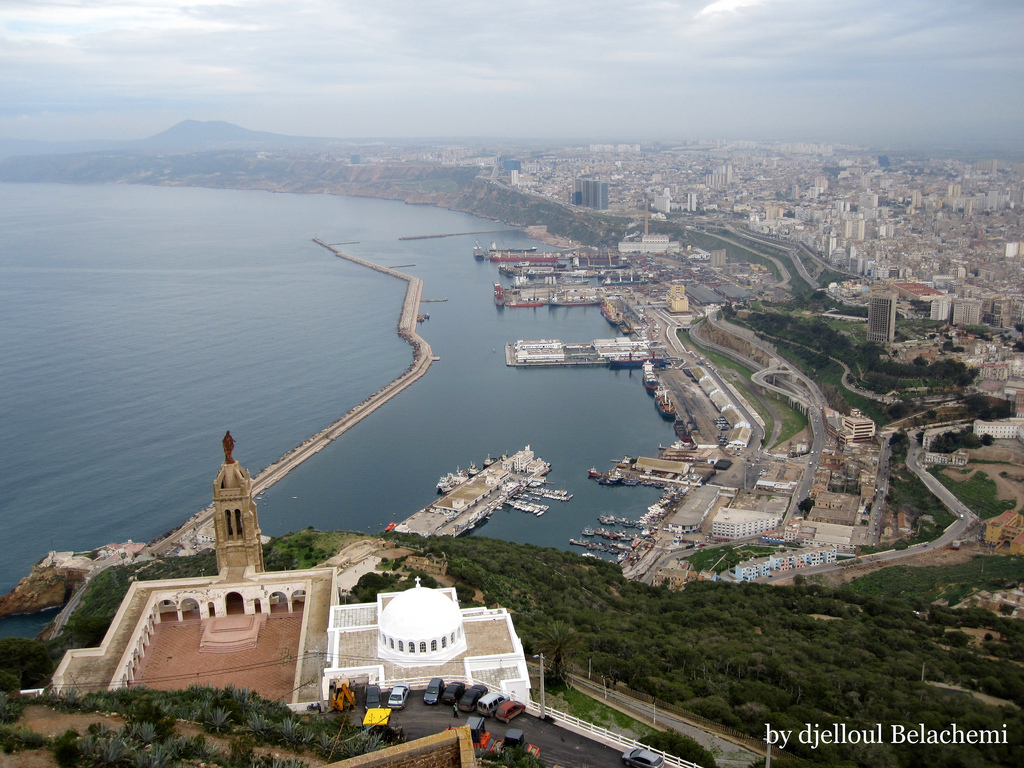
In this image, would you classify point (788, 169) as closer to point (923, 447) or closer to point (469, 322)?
point (469, 322)

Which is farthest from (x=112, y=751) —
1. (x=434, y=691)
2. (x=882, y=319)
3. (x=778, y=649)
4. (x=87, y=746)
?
(x=882, y=319)

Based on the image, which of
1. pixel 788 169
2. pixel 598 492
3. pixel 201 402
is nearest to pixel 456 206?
A: pixel 788 169

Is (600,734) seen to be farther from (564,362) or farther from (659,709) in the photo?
(564,362)

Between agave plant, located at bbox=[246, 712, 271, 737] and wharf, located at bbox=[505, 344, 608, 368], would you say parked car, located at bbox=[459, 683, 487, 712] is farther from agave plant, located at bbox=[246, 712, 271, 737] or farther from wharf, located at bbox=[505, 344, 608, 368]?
wharf, located at bbox=[505, 344, 608, 368]

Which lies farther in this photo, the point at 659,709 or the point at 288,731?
the point at 659,709

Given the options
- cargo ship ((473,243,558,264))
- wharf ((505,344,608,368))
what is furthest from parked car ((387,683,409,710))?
cargo ship ((473,243,558,264))

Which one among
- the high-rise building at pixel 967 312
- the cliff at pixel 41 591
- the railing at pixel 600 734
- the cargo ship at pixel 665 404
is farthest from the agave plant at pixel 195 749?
the high-rise building at pixel 967 312

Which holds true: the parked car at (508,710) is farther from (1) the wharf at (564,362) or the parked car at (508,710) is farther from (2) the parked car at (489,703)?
(1) the wharf at (564,362)
